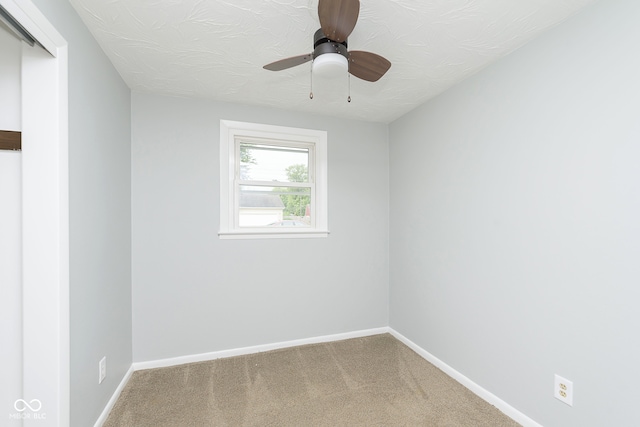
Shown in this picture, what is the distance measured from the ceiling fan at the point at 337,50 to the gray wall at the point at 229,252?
133cm

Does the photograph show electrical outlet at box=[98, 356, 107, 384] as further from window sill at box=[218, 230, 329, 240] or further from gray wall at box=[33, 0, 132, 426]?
window sill at box=[218, 230, 329, 240]

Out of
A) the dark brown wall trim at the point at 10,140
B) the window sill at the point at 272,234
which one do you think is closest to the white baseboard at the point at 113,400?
the window sill at the point at 272,234

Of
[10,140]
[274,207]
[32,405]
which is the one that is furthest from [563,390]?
[10,140]

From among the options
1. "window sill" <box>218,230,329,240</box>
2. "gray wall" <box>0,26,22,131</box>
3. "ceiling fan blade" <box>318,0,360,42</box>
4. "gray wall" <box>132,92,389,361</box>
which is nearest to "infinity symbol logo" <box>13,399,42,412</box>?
"gray wall" <box>132,92,389,361</box>

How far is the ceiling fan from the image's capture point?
1194mm

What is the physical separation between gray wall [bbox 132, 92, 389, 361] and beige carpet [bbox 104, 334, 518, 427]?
31 centimetres

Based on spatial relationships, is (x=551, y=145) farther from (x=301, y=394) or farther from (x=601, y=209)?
(x=301, y=394)

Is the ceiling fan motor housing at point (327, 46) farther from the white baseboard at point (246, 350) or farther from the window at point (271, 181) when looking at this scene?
the white baseboard at point (246, 350)

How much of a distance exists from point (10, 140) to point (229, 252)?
1.64m

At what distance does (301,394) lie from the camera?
2.08 meters

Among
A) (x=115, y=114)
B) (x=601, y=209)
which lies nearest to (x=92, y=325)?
(x=115, y=114)

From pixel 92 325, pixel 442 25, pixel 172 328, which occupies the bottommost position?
pixel 172 328

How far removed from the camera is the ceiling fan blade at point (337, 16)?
1167mm

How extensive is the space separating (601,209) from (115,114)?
3.08 metres
